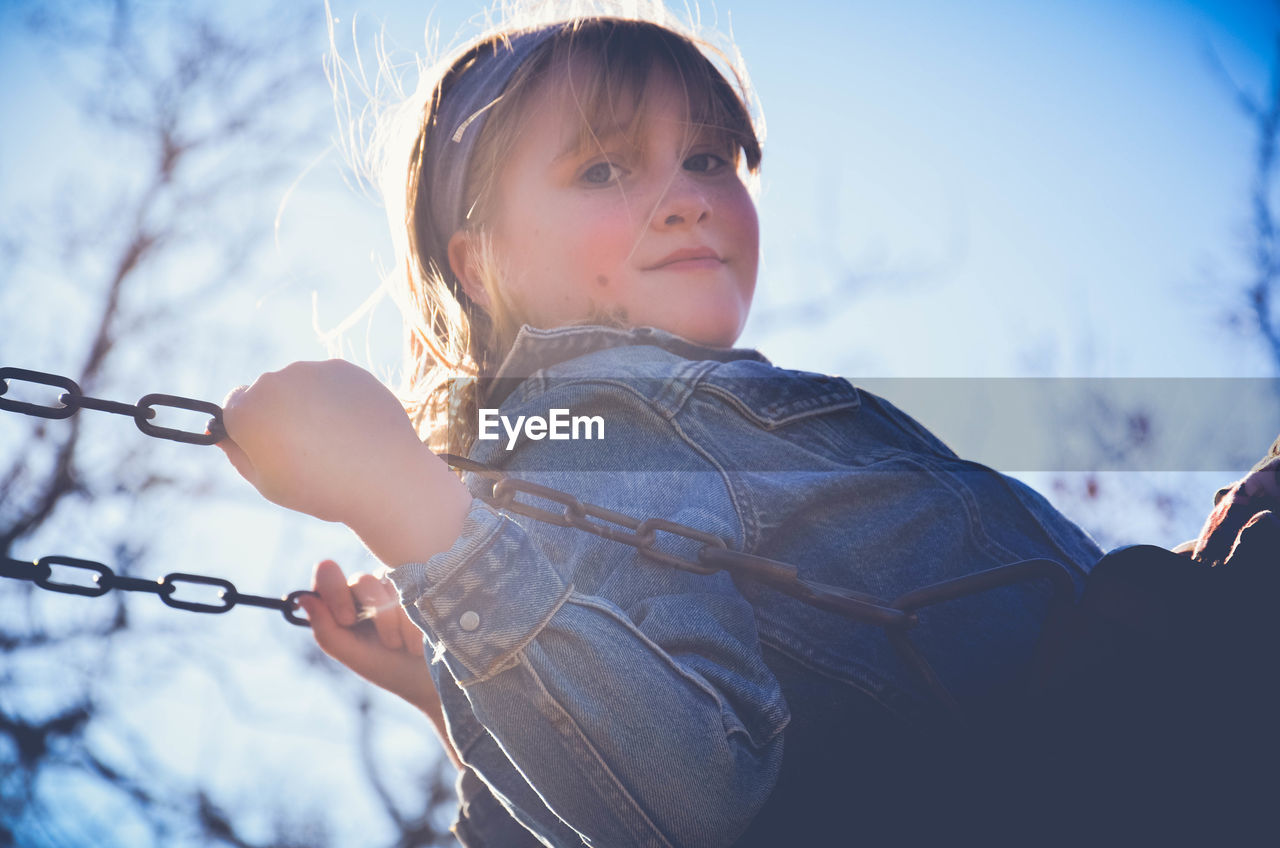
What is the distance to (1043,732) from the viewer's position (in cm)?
100

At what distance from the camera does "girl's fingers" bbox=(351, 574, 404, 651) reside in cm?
188

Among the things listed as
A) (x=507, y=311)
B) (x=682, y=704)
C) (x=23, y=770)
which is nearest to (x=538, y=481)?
(x=682, y=704)

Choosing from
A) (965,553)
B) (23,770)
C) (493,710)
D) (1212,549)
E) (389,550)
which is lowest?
(23,770)

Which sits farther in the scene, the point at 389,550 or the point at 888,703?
the point at 888,703

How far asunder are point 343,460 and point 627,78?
1201 mm

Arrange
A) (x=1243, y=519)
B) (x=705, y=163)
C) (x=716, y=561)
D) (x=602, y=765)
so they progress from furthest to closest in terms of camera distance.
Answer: (x=705, y=163) < (x=1243, y=519) < (x=716, y=561) < (x=602, y=765)

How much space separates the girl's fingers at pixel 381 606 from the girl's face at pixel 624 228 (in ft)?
1.90

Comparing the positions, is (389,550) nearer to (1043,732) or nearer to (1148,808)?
(1043,732)

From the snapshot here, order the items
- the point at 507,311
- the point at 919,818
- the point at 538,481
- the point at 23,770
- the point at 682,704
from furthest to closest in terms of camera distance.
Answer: the point at 23,770
the point at 507,311
the point at 538,481
the point at 919,818
the point at 682,704

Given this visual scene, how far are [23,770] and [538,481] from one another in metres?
6.17

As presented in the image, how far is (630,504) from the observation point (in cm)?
123

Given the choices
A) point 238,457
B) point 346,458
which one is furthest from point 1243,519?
point 238,457

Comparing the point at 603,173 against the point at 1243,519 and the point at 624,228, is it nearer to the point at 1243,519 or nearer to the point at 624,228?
the point at 624,228

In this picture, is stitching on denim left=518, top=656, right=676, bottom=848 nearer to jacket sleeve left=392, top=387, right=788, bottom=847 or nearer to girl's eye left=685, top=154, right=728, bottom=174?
jacket sleeve left=392, top=387, right=788, bottom=847
